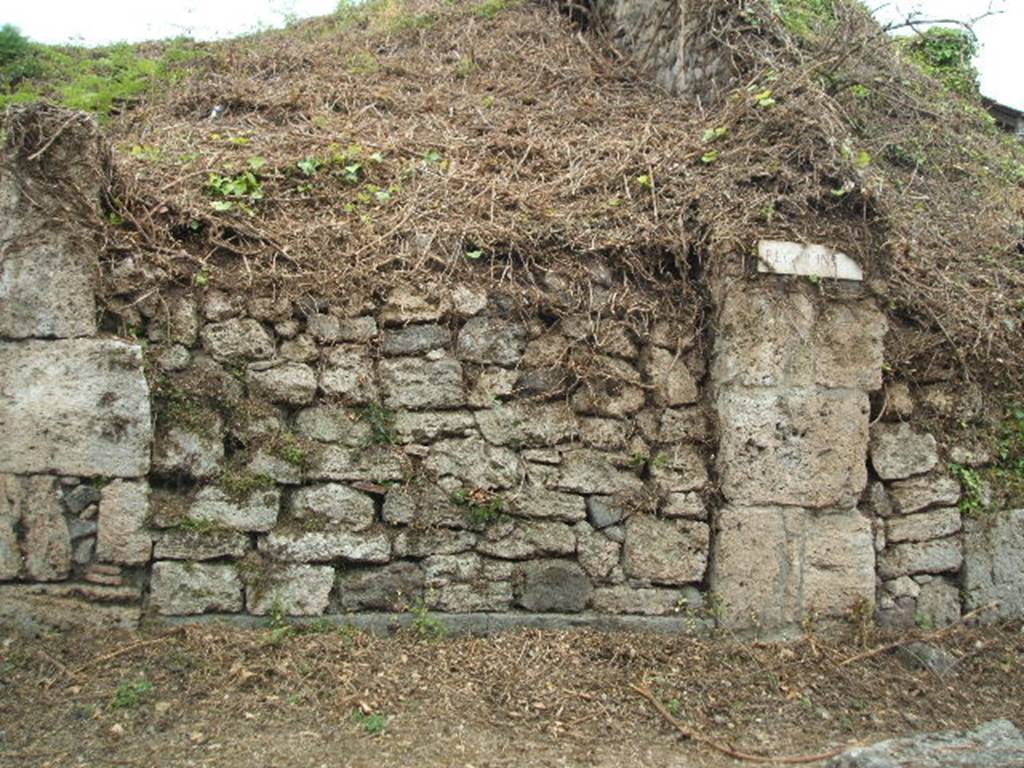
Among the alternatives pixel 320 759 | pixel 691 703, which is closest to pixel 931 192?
pixel 691 703

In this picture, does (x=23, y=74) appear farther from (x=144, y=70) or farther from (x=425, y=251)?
(x=425, y=251)

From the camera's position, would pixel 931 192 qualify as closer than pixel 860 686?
No

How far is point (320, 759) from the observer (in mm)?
3201

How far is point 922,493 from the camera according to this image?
4.50 m

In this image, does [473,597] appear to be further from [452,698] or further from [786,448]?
[786,448]

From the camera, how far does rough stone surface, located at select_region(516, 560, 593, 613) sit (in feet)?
13.6

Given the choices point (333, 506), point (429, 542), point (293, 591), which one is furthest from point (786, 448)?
point (293, 591)

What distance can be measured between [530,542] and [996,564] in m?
2.43

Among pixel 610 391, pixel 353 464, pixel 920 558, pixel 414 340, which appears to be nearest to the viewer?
pixel 353 464

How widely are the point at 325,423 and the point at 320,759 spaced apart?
1.49 meters

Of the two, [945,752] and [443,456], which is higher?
[443,456]

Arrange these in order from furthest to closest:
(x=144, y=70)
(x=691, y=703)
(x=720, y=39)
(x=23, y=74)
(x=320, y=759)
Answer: (x=23, y=74) → (x=144, y=70) → (x=720, y=39) → (x=691, y=703) → (x=320, y=759)

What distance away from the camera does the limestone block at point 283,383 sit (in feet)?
13.4

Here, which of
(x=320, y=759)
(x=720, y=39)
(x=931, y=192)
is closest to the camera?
(x=320, y=759)
